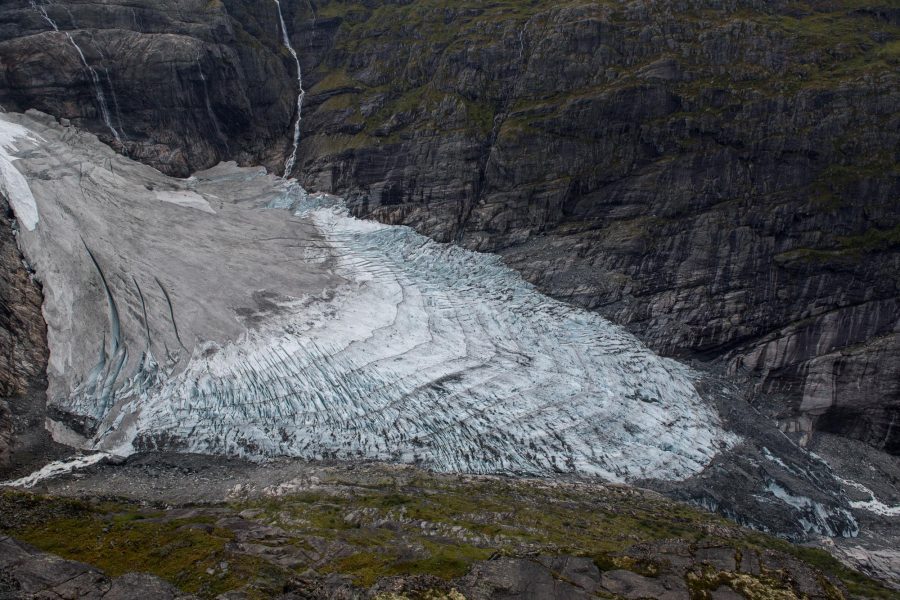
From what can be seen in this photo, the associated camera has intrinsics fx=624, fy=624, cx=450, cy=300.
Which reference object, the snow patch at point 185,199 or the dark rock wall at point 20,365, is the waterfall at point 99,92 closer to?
the snow patch at point 185,199

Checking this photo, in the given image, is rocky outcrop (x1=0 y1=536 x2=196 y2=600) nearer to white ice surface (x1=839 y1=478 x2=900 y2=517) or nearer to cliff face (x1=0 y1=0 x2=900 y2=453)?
cliff face (x1=0 y1=0 x2=900 y2=453)

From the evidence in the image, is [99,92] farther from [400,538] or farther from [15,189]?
[400,538]

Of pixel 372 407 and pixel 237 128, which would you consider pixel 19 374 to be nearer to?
pixel 372 407

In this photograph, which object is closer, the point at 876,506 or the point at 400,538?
the point at 400,538

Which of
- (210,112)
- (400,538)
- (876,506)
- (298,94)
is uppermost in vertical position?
(298,94)

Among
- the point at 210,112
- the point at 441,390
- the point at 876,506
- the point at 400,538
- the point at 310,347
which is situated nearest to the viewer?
the point at 400,538

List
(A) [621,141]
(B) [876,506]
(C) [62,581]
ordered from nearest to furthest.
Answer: (C) [62,581] < (B) [876,506] < (A) [621,141]

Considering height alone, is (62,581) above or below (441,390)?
below

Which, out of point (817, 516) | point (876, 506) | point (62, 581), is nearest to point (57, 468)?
point (62, 581)
